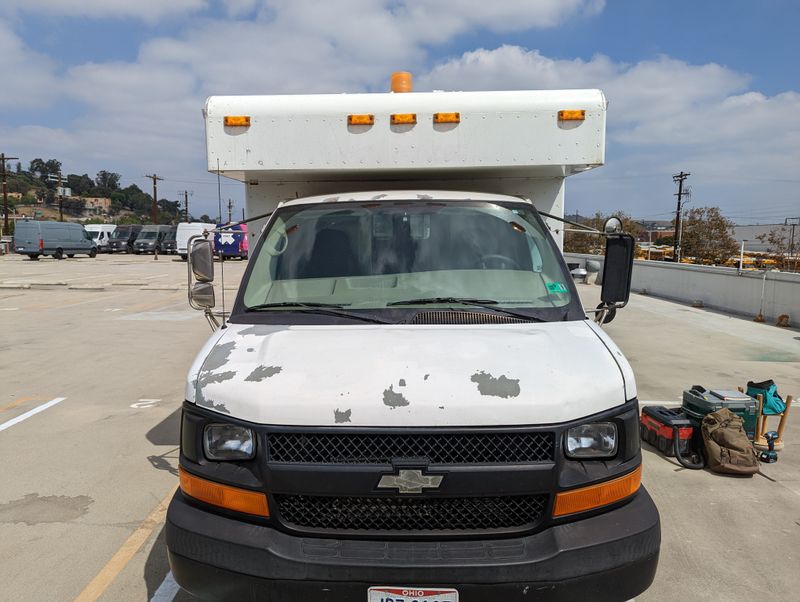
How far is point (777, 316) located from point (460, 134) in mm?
12162

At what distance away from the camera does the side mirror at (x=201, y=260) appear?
3709mm

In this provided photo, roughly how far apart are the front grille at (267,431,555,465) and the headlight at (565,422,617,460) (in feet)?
0.34

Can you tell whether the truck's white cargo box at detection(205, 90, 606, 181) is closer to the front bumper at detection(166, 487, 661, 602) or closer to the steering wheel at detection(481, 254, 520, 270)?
the steering wheel at detection(481, 254, 520, 270)

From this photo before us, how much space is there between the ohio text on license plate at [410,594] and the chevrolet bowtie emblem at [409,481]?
1.15ft

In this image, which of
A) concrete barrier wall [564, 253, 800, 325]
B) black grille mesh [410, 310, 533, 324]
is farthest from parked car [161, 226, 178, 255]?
black grille mesh [410, 310, 533, 324]

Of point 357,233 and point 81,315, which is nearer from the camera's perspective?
point 357,233

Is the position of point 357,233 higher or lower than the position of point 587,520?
higher

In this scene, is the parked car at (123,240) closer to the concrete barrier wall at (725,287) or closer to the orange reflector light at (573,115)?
the concrete barrier wall at (725,287)

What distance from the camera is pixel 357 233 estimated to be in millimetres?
3730

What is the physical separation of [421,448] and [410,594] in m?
0.53

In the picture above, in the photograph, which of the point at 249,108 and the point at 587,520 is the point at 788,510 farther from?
the point at 249,108

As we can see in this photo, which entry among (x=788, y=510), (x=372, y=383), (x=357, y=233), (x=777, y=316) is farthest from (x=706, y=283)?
(x=372, y=383)

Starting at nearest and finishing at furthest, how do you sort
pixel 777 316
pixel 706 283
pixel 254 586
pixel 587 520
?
pixel 254 586
pixel 587 520
pixel 777 316
pixel 706 283

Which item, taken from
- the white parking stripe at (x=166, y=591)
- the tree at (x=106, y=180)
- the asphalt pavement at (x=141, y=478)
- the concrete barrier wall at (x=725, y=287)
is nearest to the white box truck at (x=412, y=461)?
the asphalt pavement at (x=141, y=478)
